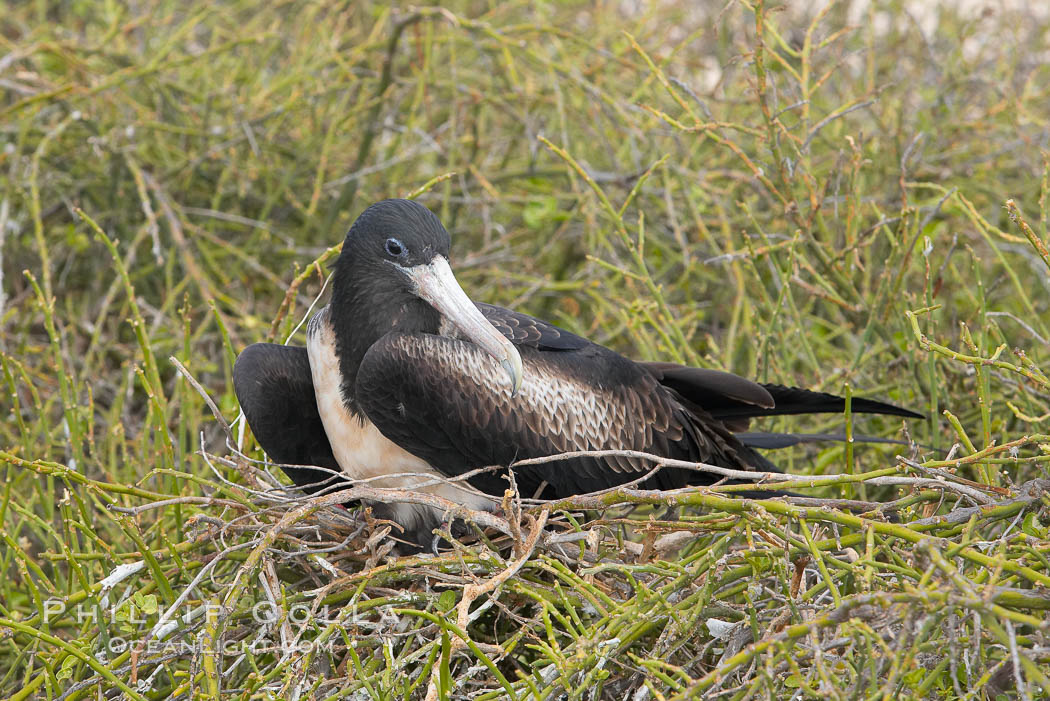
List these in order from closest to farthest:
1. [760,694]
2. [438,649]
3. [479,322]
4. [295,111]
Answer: [760,694]
[438,649]
[479,322]
[295,111]

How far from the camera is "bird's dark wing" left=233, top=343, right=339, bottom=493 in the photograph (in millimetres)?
3061

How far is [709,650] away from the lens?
8.12 feet

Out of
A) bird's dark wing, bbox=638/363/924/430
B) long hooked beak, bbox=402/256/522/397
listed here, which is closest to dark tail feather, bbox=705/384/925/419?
bird's dark wing, bbox=638/363/924/430

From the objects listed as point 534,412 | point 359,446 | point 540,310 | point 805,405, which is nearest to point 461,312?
point 534,412

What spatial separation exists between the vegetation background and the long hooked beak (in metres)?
0.23

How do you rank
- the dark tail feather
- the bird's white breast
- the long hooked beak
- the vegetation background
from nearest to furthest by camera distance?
the vegetation background, the long hooked beak, the bird's white breast, the dark tail feather

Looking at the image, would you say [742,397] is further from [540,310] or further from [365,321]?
[540,310]

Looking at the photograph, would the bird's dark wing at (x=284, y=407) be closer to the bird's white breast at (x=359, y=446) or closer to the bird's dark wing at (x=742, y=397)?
the bird's white breast at (x=359, y=446)

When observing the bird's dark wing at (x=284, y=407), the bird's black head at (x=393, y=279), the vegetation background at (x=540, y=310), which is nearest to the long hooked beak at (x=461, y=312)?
the bird's black head at (x=393, y=279)

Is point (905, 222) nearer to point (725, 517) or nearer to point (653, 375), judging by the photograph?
point (653, 375)

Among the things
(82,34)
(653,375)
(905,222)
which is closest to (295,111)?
(82,34)

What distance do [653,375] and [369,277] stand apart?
2.69 feet

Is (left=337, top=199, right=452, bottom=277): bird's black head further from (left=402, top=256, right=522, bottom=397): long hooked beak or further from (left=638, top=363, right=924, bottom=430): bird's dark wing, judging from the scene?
(left=638, top=363, right=924, bottom=430): bird's dark wing

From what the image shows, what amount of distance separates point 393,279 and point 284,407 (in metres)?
0.45
